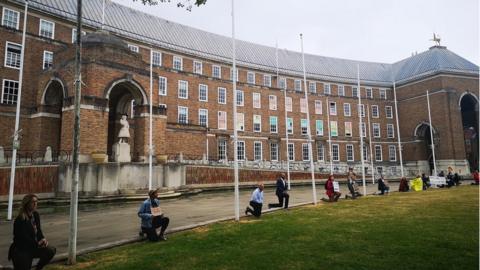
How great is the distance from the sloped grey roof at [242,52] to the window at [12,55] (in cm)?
430

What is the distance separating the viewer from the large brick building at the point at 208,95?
24.0 meters

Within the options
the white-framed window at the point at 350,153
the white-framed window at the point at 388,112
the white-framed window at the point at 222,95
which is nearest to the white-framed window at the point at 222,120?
the white-framed window at the point at 222,95

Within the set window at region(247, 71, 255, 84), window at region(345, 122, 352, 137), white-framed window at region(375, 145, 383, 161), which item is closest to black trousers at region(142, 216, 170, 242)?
window at region(247, 71, 255, 84)

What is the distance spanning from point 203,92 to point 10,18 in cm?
2266

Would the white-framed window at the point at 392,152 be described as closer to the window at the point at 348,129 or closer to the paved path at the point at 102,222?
the window at the point at 348,129

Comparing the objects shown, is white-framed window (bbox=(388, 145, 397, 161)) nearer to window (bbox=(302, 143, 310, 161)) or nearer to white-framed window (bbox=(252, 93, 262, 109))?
window (bbox=(302, 143, 310, 161))

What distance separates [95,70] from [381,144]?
173 ft

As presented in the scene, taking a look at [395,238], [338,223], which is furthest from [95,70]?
[395,238]

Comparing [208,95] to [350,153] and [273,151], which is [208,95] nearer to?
[273,151]

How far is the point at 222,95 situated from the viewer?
161 ft

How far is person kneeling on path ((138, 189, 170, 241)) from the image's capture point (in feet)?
30.8

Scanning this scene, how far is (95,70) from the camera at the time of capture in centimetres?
2194

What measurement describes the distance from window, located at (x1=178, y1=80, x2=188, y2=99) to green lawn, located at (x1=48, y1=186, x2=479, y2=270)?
3449 cm

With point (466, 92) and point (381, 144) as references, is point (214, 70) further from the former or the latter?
point (466, 92)
